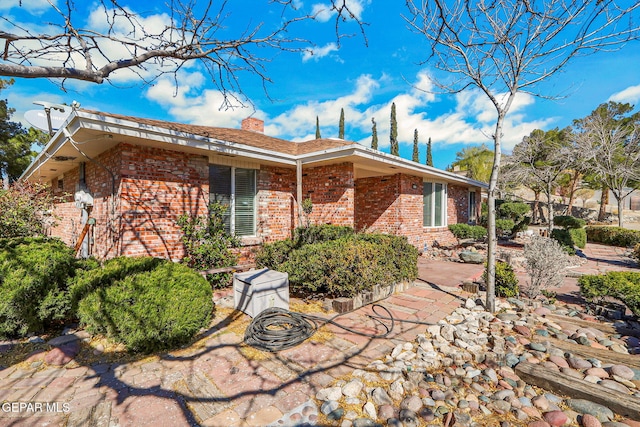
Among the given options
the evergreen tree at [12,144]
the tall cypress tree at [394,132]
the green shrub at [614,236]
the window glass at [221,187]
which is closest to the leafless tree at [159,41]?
the window glass at [221,187]

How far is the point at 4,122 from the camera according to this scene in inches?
625

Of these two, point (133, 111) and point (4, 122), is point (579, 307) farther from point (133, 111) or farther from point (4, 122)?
point (4, 122)

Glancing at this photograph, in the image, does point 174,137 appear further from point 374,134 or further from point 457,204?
point 374,134

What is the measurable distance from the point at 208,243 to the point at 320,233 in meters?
2.60

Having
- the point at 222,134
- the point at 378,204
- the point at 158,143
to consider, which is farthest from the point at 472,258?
the point at 158,143

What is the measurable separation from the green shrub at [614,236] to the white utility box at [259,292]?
15675 millimetres

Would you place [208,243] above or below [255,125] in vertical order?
below

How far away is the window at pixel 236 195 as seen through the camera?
20.8ft

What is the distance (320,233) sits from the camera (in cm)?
684

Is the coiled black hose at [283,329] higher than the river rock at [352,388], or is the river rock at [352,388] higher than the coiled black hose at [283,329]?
the coiled black hose at [283,329]

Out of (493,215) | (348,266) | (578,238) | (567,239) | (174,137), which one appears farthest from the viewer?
(578,238)

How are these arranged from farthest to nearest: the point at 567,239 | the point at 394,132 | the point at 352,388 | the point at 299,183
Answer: the point at 394,132 < the point at 567,239 < the point at 299,183 < the point at 352,388

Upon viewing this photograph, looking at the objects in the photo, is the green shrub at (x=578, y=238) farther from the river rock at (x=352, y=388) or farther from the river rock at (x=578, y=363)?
the river rock at (x=352, y=388)

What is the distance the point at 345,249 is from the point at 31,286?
428 cm
